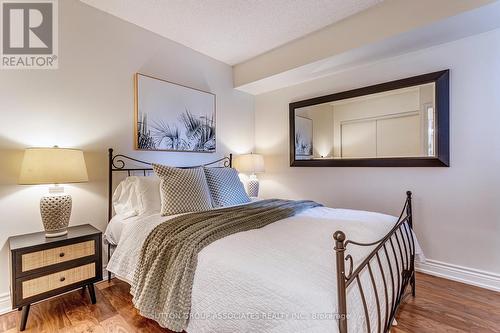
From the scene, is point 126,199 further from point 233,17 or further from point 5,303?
point 233,17

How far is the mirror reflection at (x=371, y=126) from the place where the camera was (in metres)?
2.53

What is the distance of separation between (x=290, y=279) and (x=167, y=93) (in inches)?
102

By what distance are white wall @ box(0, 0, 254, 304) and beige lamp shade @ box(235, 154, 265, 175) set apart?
83 cm

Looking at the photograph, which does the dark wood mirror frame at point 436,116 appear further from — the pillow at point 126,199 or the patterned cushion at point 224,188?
the pillow at point 126,199

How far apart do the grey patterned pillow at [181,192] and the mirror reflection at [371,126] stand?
1804 millimetres

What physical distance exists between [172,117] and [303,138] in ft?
5.96

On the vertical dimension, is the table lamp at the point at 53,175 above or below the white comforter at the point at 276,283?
above

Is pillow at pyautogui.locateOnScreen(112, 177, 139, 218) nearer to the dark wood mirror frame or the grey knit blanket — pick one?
the grey knit blanket

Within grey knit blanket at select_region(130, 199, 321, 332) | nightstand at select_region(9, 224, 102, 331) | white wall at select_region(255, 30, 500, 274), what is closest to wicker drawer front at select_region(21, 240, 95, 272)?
nightstand at select_region(9, 224, 102, 331)

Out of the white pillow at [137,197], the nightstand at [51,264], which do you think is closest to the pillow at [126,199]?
the white pillow at [137,197]

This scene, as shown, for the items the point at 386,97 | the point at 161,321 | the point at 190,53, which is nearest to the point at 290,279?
the point at 161,321

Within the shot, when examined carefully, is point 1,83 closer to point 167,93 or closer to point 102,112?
point 102,112

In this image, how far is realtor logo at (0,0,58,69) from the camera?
200 cm

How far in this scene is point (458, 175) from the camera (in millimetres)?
2363
